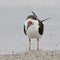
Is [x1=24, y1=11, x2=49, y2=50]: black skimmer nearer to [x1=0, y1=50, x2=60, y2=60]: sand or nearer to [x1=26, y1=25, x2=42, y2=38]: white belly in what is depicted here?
[x1=26, y1=25, x2=42, y2=38]: white belly

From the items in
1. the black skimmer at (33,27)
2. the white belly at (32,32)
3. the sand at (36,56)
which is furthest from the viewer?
the white belly at (32,32)

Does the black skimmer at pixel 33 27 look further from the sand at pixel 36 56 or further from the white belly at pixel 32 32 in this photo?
the sand at pixel 36 56

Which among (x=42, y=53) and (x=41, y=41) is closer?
(x=42, y=53)

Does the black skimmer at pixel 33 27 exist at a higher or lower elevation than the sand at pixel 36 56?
higher

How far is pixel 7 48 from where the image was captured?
63.7 feet

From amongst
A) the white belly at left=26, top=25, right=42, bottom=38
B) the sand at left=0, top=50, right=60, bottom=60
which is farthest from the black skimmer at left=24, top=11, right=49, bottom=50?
the sand at left=0, top=50, right=60, bottom=60

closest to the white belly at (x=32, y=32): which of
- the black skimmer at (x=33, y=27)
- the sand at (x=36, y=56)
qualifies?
Result: the black skimmer at (x=33, y=27)

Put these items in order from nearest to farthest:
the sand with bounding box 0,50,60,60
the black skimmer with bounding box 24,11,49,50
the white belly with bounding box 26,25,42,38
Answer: the sand with bounding box 0,50,60,60, the black skimmer with bounding box 24,11,49,50, the white belly with bounding box 26,25,42,38

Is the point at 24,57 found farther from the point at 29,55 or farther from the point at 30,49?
the point at 30,49

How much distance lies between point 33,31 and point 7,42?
6.59ft

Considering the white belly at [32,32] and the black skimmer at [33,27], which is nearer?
the black skimmer at [33,27]

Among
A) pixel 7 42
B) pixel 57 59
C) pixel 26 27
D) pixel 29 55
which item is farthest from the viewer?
pixel 7 42

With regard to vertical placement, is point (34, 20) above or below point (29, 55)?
above

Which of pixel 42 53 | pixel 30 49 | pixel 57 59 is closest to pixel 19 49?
pixel 30 49
